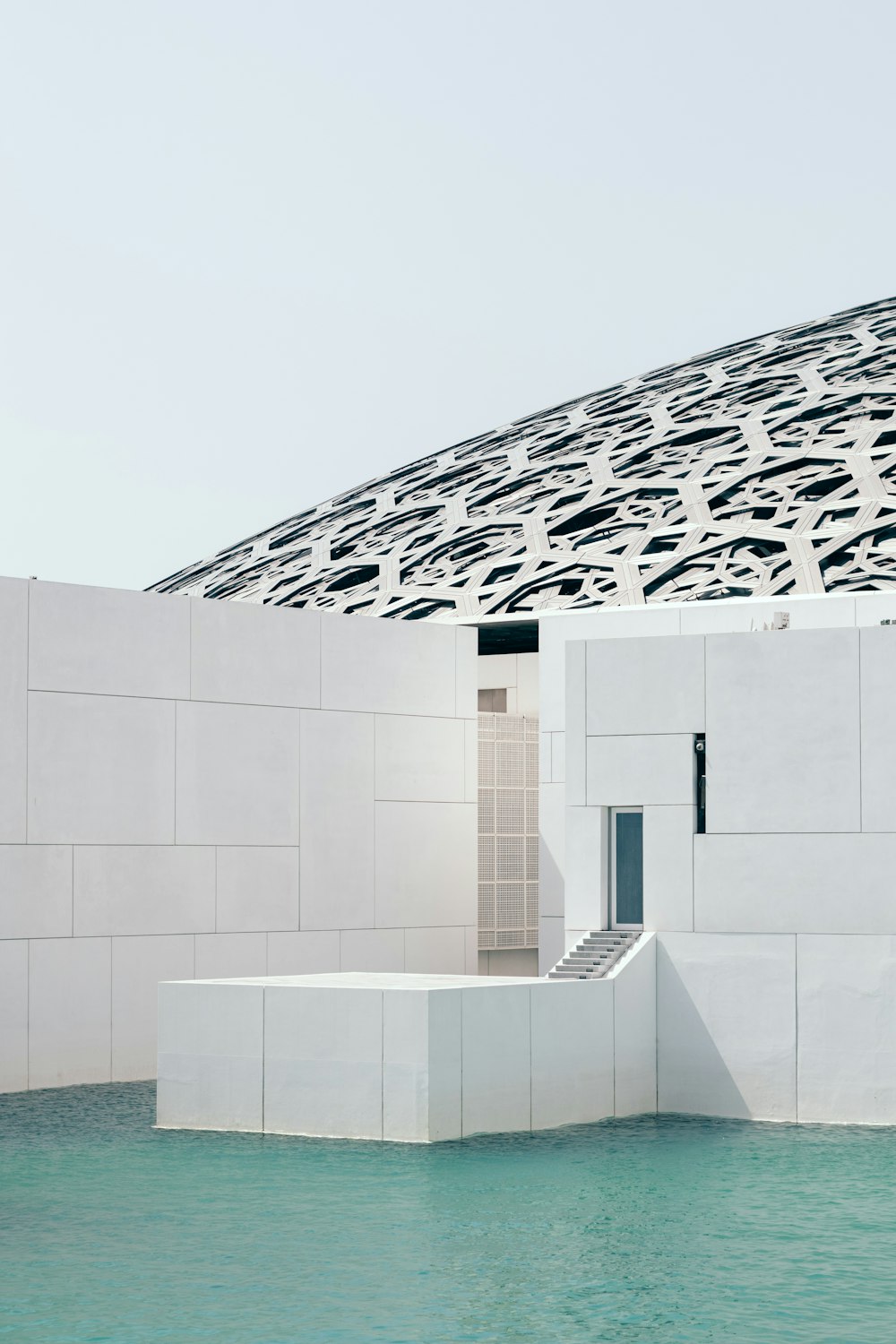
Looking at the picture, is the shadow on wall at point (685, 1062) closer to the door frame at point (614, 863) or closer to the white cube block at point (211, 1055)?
the door frame at point (614, 863)

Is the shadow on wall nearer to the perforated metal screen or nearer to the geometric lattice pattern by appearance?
the perforated metal screen

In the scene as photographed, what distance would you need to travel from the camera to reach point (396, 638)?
80.8 feet

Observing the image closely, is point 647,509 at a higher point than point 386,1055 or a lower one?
higher

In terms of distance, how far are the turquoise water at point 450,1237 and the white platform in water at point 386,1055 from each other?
0.36 metres

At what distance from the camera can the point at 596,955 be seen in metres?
19.7

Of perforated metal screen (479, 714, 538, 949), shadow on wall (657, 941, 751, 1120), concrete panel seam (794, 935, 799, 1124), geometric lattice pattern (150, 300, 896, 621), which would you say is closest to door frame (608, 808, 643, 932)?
shadow on wall (657, 941, 751, 1120)

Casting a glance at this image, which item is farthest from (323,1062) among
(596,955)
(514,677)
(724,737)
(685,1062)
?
(514,677)

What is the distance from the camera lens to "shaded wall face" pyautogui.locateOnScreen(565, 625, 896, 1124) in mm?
18719

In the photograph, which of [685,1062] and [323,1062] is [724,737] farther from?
[323,1062]

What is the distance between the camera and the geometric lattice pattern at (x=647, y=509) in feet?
84.7

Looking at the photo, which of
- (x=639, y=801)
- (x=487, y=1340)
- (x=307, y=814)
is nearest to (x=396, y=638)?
(x=307, y=814)

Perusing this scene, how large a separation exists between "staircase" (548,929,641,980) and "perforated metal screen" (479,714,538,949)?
5668 mm

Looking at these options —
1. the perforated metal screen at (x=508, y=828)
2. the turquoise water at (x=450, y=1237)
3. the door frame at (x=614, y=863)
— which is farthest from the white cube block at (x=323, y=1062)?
the perforated metal screen at (x=508, y=828)

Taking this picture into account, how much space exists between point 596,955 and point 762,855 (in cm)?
191
